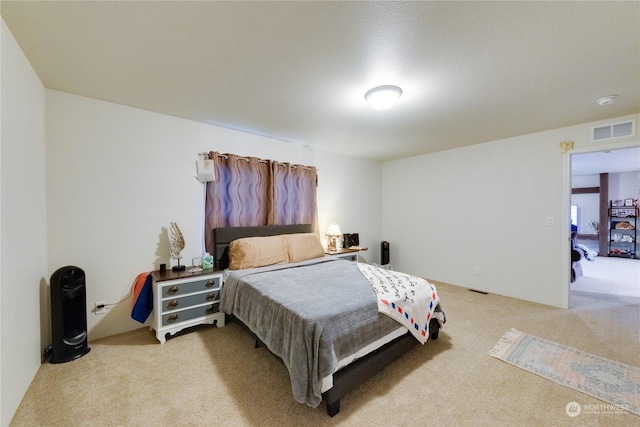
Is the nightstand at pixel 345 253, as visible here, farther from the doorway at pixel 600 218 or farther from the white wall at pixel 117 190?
the doorway at pixel 600 218

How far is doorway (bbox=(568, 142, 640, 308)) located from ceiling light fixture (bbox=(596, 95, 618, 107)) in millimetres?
780

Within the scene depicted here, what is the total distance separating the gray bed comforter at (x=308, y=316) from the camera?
5.18 feet

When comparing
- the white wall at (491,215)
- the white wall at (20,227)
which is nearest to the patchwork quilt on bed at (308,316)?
the white wall at (20,227)

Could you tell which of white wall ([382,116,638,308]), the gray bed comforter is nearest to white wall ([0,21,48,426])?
the gray bed comforter

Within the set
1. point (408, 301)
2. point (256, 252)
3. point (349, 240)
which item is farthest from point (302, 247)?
point (408, 301)

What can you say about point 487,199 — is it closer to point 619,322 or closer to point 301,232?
point 619,322

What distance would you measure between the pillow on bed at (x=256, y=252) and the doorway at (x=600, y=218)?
13.2 ft

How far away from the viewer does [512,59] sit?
187 cm

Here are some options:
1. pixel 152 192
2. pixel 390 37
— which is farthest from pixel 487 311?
pixel 152 192

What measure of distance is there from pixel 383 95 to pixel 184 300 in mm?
2874

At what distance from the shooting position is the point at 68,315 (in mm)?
2172

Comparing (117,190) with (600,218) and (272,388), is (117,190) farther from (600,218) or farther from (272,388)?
(600,218)

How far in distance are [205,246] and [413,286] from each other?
8.34 feet

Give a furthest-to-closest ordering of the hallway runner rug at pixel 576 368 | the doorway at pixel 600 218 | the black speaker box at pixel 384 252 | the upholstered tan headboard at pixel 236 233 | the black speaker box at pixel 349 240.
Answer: the black speaker box at pixel 384 252
the black speaker box at pixel 349 240
the doorway at pixel 600 218
the upholstered tan headboard at pixel 236 233
the hallway runner rug at pixel 576 368
